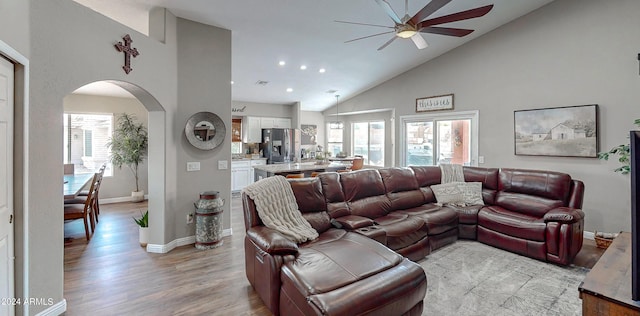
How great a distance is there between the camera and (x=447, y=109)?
604cm

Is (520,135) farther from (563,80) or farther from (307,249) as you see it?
(307,249)

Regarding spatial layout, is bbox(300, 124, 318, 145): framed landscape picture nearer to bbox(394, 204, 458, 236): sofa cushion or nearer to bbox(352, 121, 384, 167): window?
bbox(352, 121, 384, 167): window

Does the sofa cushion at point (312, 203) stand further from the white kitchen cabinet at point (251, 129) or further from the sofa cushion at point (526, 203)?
the white kitchen cabinet at point (251, 129)

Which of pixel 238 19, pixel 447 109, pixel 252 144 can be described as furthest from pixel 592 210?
pixel 252 144

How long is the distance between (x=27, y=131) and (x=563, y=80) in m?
6.56

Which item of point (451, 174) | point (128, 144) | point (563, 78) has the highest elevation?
point (563, 78)

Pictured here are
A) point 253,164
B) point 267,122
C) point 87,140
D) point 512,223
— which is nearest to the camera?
point 512,223

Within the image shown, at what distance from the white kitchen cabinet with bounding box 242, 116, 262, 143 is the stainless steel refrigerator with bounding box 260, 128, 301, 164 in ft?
0.53

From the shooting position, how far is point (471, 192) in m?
4.53

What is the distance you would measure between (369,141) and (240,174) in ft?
13.7

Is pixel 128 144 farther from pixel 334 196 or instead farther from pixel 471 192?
pixel 471 192

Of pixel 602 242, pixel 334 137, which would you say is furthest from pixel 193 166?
pixel 334 137

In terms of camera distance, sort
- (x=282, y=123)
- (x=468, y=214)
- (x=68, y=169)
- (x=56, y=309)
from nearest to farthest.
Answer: (x=56, y=309), (x=468, y=214), (x=68, y=169), (x=282, y=123)

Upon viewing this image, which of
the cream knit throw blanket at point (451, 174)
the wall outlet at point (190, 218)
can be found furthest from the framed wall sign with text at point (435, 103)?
the wall outlet at point (190, 218)
